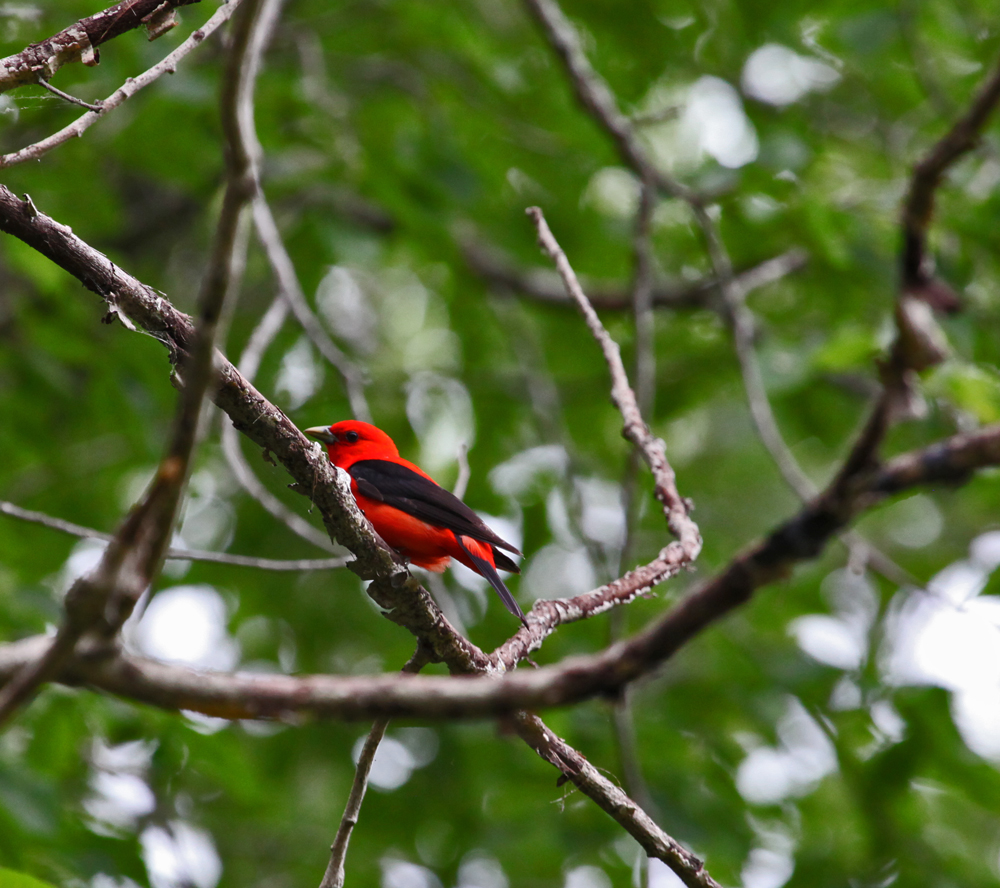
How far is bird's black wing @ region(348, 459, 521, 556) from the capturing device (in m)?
4.54

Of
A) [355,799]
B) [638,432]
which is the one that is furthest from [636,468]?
[355,799]

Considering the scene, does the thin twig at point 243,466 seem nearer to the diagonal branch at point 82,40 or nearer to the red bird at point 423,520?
the red bird at point 423,520

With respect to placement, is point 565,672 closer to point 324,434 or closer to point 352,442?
point 352,442

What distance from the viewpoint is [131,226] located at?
28.9ft

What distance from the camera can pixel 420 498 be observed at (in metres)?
4.70

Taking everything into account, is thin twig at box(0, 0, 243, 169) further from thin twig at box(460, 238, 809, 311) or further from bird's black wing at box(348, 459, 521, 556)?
thin twig at box(460, 238, 809, 311)

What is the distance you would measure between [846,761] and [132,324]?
5391 mm

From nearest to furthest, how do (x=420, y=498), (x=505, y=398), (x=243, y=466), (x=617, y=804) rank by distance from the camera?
(x=617, y=804) → (x=243, y=466) → (x=420, y=498) → (x=505, y=398)

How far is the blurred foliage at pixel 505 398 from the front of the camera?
5.68m

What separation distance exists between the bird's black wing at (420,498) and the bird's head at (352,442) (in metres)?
0.63

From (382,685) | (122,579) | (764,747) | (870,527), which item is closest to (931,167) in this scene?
(382,685)

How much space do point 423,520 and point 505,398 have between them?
136 inches

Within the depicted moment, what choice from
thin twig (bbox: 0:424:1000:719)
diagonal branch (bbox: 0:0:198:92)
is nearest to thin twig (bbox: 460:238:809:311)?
diagonal branch (bbox: 0:0:198:92)

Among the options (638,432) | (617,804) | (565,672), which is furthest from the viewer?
(638,432)
